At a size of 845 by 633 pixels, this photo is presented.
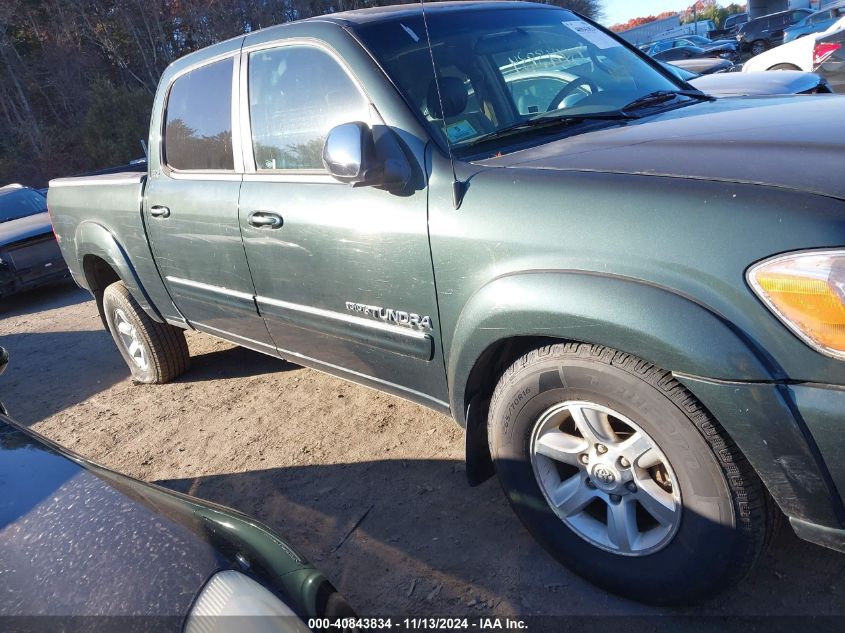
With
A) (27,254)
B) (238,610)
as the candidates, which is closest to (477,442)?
(238,610)

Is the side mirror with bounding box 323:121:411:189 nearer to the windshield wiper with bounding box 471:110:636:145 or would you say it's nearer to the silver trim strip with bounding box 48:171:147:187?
the windshield wiper with bounding box 471:110:636:145

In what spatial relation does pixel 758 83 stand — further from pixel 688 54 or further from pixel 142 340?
pixel 688 54

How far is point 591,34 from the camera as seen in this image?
3.26 meters

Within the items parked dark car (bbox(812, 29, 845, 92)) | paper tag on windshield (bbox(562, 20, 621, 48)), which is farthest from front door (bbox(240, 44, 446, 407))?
parked dark car (bbox(812, 29, 845, 92))

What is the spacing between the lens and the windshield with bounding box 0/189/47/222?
29.5 feet

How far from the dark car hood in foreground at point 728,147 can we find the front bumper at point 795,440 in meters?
0.48

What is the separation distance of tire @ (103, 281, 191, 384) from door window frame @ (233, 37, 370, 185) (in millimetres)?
1812

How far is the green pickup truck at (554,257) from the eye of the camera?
1646 millimetres

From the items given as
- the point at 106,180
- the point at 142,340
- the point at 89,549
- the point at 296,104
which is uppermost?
the point at 296,104

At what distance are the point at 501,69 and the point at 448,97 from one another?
1.38 ft

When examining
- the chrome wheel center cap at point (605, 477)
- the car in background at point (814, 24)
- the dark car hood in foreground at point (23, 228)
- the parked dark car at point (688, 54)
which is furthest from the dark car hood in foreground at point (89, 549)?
the parked dark car at point (688, 54)

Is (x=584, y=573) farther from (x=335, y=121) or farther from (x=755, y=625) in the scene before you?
(x=335, y=121)

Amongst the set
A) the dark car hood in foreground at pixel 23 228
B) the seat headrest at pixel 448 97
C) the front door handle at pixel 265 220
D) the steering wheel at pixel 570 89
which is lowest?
the dark car hood in foreground at pixel 23 228

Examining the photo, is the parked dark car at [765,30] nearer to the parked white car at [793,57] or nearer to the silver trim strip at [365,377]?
the parked white car at [793,57]
